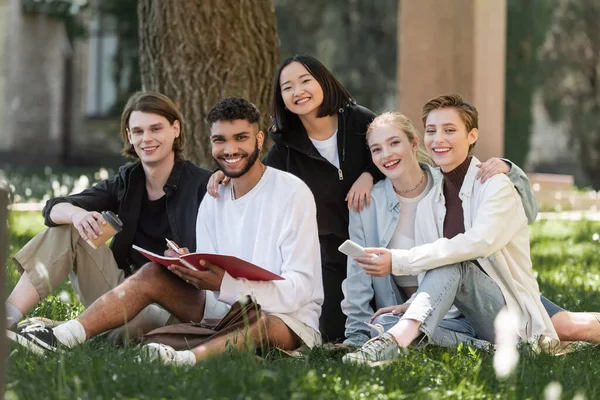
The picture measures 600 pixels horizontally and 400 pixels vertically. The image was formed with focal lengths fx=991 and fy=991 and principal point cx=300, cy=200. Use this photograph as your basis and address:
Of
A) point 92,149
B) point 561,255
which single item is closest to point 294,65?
point 561,255

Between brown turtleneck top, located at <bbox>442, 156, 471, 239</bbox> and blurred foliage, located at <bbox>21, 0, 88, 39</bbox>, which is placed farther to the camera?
blurred foliage, located at <bbox>21, 0, 88, 39</bbox>

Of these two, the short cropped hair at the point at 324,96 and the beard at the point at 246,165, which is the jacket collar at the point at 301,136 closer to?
the short cropped hair at the point at 324,96

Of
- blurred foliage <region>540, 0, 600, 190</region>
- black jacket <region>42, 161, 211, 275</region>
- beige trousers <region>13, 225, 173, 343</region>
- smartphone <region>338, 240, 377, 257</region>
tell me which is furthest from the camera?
blurred foliage <region>540, 0, 600, 190</region>

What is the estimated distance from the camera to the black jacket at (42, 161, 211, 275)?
201 inches

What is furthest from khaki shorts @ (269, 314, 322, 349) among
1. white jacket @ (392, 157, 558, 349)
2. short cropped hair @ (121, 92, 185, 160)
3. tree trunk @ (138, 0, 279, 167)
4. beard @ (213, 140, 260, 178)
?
tree trunk @ (138, 0, 279, 167)

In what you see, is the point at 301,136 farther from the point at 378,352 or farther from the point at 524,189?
the point at 378,352

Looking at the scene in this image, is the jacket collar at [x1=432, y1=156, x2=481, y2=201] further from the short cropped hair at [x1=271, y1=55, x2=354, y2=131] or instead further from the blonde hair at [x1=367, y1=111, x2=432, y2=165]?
the short cropped hair at [x1=271, y1=55, x2=354, y2=131]

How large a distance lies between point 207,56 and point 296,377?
4.36m

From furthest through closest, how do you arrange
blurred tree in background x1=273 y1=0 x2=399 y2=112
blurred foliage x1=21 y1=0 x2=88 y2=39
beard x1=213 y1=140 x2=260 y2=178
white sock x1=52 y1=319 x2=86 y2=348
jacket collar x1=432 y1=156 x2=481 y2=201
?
blurred tree in background x1=273 y1=0 x2=399 y2=112
blurred foliage x1=21 y1=0 x2=88 y2=39
jacket collar x1=432 y1=156 x2=481 y2=201
beard x1=213 y1=140 x2=260 y2=178
white sock x1=52 y1=319 x2=86 y2=348

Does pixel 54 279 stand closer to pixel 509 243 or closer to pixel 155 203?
pixel 155 203

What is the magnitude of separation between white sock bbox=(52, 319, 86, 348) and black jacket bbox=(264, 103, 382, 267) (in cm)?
151

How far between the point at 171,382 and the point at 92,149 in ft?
67.2

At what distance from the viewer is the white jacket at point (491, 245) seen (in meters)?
4.46

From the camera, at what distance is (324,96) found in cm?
533
